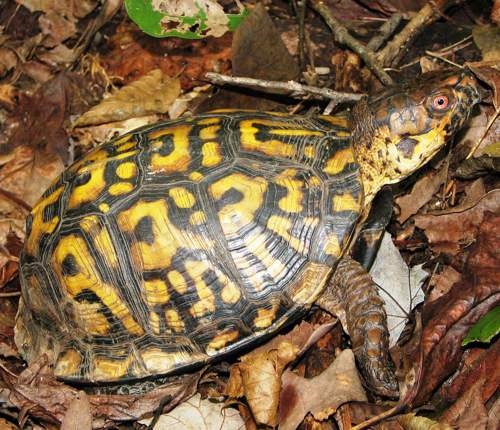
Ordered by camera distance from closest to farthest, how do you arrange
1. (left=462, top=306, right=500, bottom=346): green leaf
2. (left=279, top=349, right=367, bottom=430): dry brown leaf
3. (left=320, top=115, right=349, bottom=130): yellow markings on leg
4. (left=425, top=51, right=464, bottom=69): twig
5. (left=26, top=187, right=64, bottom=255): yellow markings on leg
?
1. (left=462, top=306, right=500, bottom=346): green leaf
2. (left=279, top=349, right=367, bottom=430): dry brown leaf
3. (left=26, top=187, right=64, bottom=255): yellow markings on leg
4. (left=320, top=115, right=349, bottom=130): yellow markings on leg
5. (left=425, top=51, right=464, bottom=69): twig

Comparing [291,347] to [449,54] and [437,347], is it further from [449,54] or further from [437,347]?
[449,54]

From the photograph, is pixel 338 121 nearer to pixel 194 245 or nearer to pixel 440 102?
pixel 440 102

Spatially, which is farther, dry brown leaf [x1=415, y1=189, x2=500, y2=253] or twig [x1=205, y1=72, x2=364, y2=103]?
twig [x1=205, y1=72, x2=364, y2=103]

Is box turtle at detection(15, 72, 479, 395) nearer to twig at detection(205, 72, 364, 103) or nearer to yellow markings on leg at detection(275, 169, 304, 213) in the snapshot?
yellow markings on leg at detection(275, 169, 304, 213)

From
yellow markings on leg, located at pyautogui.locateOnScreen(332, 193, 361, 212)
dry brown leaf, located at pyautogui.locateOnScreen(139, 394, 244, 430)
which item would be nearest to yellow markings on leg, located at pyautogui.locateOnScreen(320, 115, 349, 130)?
yellow markings on leg, located at pyautogui.locateOnScreen(332, 193, 361, 212)

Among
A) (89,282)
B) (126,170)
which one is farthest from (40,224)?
(126,170)

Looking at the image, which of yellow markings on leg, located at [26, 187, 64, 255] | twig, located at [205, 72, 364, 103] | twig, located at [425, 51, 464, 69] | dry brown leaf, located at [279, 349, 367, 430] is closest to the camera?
dry brown leaf, located at [279, 349, 367, 430]
